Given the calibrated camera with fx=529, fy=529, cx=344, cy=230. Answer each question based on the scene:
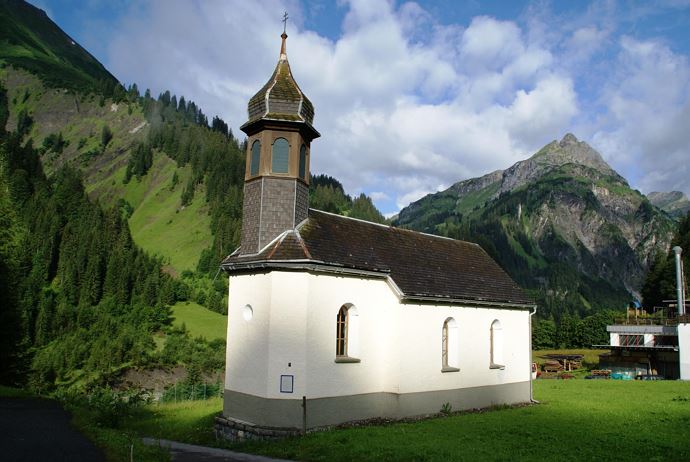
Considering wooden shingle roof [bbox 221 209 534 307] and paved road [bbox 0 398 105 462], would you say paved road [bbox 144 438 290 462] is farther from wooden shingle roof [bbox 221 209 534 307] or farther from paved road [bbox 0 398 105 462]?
wooden shingle roof [bbox 221 209 534 307]

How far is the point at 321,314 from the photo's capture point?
60.1 ft

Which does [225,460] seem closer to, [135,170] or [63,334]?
[63,334]

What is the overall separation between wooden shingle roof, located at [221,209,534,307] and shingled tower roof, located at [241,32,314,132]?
12.9 feet

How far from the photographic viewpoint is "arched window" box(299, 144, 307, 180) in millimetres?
20578

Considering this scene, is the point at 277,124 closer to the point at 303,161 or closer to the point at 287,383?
the point at 303,161

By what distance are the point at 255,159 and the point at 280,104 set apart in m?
2.33

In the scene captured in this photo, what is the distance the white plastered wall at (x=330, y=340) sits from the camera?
17.6 m

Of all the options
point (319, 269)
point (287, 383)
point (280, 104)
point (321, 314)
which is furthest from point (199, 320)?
point (319, 269)

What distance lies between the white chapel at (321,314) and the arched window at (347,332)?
37 millimetres

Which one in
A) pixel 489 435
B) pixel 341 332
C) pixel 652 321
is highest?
pixel 341 332

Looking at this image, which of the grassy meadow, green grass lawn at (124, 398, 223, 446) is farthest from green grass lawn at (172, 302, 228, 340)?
the grassy meadow

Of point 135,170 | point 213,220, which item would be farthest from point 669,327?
point 135,170

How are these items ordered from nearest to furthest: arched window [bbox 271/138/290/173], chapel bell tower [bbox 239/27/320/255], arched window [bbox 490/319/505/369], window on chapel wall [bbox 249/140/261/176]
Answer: chapel bell tower [bbox 239/27/320/255], arched window [bbox 271/138/290/173], window on chapel wall [bbox 249/140/261/176], arched window [bbox 490/319/505/369]

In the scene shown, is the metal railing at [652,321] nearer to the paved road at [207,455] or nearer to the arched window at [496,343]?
the arched window at [496,343]
